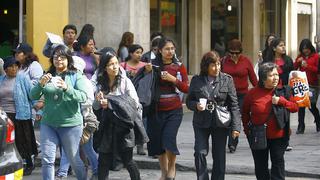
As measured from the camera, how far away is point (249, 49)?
2545 cm

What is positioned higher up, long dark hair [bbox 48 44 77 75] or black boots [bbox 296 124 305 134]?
long dark hair [bbox 48 44 77 75]

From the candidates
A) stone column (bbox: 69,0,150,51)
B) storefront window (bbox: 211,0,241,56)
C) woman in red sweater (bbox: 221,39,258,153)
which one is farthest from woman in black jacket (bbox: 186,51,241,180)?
storefront window (bbox: 211,0,241,56)

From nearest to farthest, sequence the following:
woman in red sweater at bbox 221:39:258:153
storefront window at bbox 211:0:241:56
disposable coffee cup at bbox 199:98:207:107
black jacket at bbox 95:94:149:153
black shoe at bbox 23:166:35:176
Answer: black jacket at bbox 95:94:149:153
disposable coffee cup at bbox 199:98:207:107
black shoe at bbox 23:166:35:176
woman in red sweater at bbox 221:39:258:153
storefront window at bbox 211:0:241:56

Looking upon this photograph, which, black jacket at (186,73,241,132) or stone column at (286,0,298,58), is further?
stone column at (286,0,298,58)

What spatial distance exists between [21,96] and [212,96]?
3.04 m

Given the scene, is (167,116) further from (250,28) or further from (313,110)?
(250,28)

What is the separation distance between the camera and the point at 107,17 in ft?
58.4

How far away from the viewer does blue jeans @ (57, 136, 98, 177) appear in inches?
397

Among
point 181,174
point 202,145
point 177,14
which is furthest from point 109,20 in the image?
point 202,145

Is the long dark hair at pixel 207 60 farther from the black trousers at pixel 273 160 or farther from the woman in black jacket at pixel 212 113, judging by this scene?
the black trousers at pixel 273 160

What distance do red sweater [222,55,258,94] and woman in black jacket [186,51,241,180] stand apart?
2.80 metres

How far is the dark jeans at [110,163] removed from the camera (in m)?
9.43

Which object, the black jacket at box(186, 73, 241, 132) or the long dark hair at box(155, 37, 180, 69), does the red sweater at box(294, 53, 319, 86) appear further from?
the black jacket at box(186, 73, 241, 132)

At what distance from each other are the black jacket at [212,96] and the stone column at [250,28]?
616 inches
